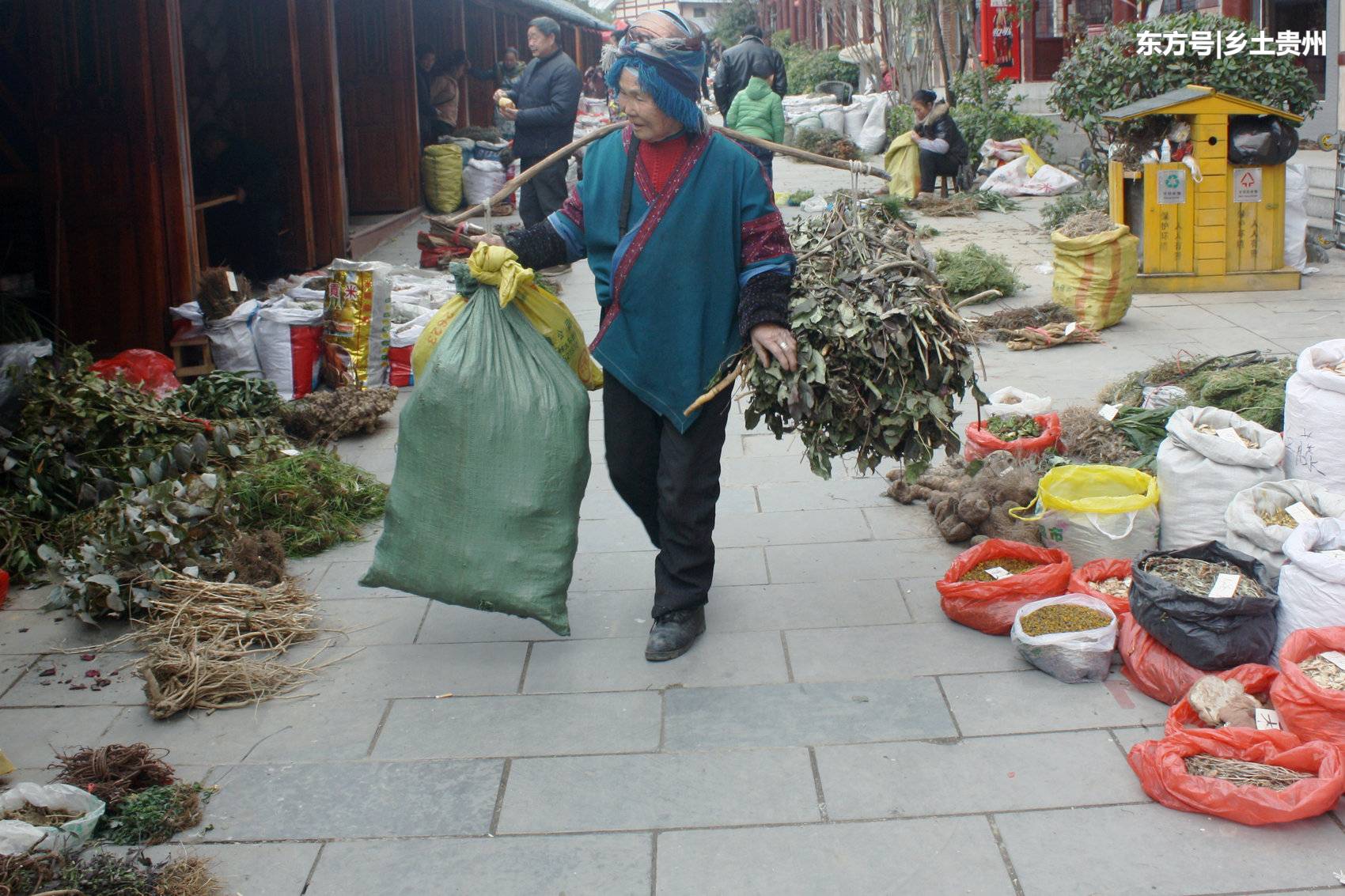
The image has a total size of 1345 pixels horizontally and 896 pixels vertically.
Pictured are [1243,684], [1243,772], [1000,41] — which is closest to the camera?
[1243,772]

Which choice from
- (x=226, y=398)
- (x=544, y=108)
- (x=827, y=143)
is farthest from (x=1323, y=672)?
(x=827, y=143)

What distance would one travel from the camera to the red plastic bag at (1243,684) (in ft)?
10.4

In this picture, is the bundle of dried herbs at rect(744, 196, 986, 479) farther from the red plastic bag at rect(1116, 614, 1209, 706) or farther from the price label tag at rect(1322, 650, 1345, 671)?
the price label tag at rect(1322, 650, 1345, 671)

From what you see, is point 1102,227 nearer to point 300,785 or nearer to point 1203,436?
point 1203,436

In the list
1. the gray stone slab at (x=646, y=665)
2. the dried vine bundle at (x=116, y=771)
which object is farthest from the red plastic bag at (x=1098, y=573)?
the dried vine bundle at (x=116, y=771)

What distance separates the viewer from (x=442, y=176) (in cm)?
1276

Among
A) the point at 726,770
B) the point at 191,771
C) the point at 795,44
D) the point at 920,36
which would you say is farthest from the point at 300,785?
the point at 795,44

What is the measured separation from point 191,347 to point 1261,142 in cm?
662

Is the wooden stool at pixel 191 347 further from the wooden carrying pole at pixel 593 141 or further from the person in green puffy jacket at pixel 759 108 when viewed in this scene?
the person in green puffy jacket at pixel 759 108

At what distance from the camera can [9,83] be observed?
7453mm

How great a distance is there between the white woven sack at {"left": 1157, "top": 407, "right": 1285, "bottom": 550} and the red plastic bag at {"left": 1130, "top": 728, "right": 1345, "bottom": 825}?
3.01 ft

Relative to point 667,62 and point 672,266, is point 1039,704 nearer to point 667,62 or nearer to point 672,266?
point 672,266

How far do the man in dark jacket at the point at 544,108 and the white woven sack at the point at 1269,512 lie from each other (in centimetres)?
621

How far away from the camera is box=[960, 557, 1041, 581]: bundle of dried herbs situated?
4004mm
